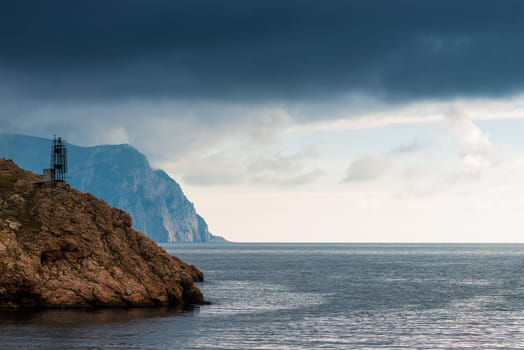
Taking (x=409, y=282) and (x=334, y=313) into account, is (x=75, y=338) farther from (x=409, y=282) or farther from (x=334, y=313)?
(x=409, y=282)

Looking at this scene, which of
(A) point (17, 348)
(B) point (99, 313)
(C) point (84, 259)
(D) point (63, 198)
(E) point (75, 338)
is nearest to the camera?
(A) point (17, 348)

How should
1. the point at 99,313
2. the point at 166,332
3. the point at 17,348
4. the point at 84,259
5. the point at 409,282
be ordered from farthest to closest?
the point at 409,282 → the point at 84,259 → the point at 99,313 → the point at 166,332 → the point at 17,348

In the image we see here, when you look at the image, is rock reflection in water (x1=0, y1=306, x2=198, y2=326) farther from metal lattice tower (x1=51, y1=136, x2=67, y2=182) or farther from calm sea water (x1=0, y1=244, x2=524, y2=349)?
metal lattice tower (x1=51, y1=136, x2=67, y2=182)

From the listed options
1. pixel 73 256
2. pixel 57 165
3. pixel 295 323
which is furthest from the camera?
pixel 57 165

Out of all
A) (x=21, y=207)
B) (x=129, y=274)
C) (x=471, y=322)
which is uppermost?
(x=21, y=207)

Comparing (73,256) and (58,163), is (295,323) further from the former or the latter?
(58,163)

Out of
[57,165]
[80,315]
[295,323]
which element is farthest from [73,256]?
[295,323]

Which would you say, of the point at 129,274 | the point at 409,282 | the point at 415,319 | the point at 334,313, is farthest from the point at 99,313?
the point at 409,282

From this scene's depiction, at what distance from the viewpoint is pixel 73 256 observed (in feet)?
296

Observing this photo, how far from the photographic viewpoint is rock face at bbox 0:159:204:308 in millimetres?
85500

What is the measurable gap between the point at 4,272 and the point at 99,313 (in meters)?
13.0

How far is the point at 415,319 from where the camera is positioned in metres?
86.4

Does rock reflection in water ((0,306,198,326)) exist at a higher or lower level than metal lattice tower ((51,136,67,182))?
lower

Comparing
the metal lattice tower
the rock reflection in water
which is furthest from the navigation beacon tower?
the rock reflection in water
